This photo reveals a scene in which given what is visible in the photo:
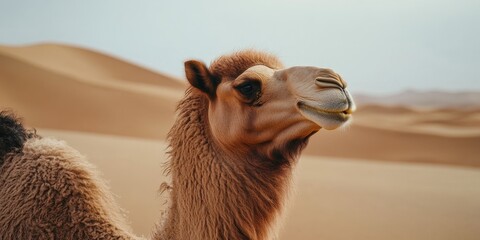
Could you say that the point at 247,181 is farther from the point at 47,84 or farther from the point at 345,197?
the point at 47,84

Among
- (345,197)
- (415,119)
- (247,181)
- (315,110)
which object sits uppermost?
(415,119)

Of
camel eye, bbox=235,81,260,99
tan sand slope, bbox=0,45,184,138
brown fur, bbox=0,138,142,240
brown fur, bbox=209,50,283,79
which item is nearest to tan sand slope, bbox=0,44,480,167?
tan sand slope, bbox=0,45,184,138

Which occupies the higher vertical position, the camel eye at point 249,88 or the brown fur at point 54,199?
the camel eye at point 249,88

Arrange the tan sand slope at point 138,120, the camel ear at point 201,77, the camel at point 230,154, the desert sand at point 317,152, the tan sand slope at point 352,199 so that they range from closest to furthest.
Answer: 1. the camel at point 230,154
2. the camel ear at point 201,77
3. the tan sand slope at point 352,199
4. the desert sand at point 317,152
5. the tan sand slope at point 138,120

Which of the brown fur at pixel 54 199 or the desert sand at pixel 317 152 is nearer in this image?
the brown fur at pixel 54 199

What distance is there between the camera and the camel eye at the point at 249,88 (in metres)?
2.39

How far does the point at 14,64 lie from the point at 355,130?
16.5 meters

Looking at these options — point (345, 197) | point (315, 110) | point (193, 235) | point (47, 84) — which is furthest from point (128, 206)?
point (47, 84)

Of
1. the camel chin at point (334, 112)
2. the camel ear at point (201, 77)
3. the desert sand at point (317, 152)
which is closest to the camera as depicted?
the camel chin at point (334, 112)

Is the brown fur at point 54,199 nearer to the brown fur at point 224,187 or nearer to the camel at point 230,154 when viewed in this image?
the camel at point 230,154

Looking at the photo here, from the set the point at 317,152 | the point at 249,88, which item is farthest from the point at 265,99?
the point at 317,152

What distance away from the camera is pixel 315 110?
84.3 inches

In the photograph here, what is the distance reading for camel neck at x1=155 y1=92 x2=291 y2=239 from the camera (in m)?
2.41

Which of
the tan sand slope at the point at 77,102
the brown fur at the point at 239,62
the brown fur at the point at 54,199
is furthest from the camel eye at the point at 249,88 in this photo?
the tan sand slope at the point at 77,102
